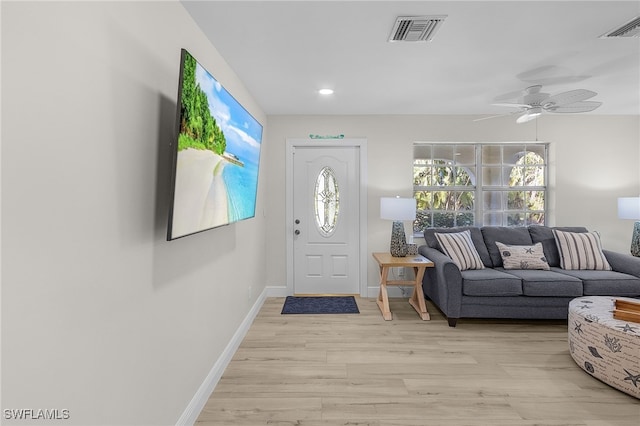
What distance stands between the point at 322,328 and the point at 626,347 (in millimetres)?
2291

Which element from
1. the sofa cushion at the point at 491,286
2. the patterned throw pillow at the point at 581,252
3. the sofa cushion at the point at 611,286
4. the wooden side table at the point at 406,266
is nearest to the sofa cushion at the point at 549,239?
the patterned throw pillow at the point at 581,252

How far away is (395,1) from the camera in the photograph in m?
1.85

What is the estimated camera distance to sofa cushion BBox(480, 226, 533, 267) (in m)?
3.87

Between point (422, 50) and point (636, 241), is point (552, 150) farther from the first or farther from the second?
point (422, 50)

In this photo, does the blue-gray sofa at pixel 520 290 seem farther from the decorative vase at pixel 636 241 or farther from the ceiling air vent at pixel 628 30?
the ceiling air vent at pixel 628 30

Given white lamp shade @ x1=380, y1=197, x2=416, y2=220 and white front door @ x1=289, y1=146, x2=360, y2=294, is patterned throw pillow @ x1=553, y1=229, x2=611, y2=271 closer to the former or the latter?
white lamp shade @ x1=380, y1=197, x2=416, y2=220

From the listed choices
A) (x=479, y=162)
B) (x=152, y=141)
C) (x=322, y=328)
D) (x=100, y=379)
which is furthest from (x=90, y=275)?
(x=479, y=162)

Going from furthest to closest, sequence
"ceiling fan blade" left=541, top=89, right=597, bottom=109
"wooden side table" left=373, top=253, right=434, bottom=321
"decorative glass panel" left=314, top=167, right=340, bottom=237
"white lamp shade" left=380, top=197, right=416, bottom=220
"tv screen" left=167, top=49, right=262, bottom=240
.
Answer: "decorative glass panel" left=314, top=167, right=340, bottom=237
"white lamp shade" left=380, top=197, right=416, bottom=220
"wooden side table" left=373, top=253, right=434, bottom=321
"ceiling fan blade" left=541, top=89, right=597, bottom=109
"tv screen" left=167, top=49, right=262, bottom=240

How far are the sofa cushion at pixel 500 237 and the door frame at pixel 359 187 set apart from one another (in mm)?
1458

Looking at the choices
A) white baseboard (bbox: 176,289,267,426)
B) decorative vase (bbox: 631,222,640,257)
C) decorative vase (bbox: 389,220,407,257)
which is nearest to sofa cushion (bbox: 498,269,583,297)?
decorative vase (bbox: 389,220,407,257)

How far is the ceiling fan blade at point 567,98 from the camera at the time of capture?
2689 mm

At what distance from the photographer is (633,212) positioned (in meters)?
3.86

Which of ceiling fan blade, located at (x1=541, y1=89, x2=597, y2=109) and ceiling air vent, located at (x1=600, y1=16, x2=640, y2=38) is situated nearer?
ceiling air vent, located at (x1=600, y1=16, x2=640, y2=38)

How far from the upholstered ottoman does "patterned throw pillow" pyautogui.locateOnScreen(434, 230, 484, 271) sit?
105 cm
